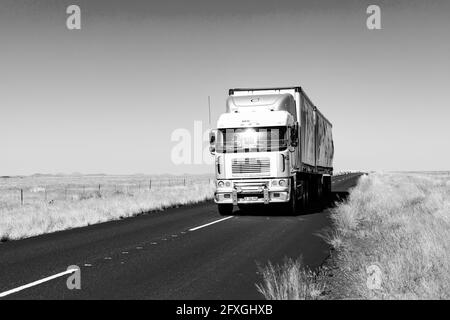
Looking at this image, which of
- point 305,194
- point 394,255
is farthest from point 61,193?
point 394,255

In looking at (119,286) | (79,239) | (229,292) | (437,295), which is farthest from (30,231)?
(437,295)

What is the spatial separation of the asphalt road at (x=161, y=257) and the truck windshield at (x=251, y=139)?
246 cm

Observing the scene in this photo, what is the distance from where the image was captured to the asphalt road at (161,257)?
6.53 m

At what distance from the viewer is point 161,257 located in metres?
9.12

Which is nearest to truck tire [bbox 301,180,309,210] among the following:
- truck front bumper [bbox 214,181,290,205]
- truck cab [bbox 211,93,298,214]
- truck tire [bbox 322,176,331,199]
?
truck cab [bbox 211,93,298,214]

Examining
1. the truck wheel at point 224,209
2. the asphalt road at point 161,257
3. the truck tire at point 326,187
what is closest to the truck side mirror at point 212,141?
the truck wheel at point 224,209

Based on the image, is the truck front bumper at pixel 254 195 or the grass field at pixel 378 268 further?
the truck front bumper at pixel 254 195

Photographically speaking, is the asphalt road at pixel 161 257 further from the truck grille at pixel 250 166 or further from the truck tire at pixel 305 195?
the truck tire at pixel 305 195

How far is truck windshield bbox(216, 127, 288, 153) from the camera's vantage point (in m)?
16.2

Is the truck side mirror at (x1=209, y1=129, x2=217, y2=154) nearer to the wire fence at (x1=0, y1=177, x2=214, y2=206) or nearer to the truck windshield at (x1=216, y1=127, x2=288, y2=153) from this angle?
the truck windshield at (x1=216, y1=127, x2=288, y2=153)

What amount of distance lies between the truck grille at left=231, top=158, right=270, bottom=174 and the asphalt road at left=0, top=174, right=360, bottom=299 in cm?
177
